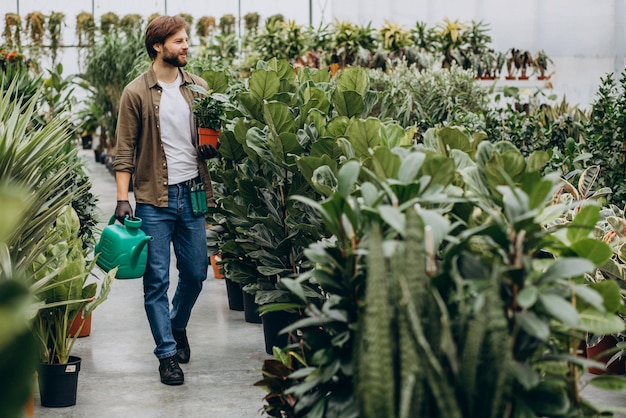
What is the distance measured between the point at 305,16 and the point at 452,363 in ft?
57.3

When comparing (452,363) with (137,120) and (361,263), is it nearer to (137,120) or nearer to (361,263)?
(361,263)

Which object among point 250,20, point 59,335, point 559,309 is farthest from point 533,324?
point 250,20

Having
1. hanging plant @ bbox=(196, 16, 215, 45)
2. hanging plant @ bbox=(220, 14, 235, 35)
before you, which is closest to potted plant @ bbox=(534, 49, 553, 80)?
hanging plant @ bbox=(220, 14, 235, 35)

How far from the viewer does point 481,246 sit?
2047mm

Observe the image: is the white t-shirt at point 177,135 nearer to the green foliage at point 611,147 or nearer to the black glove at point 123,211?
the black glove at point 123,211

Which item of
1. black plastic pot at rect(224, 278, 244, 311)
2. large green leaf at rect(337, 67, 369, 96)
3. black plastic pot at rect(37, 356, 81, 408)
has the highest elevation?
large green leaf at rect(337, 67, 369, 96)

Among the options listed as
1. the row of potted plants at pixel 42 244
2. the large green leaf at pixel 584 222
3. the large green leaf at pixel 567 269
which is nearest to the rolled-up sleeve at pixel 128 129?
the row of potted plants at pixel 42 244

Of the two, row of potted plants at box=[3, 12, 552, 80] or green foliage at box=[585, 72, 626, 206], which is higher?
row of potted plants at box=[3, 12, 552, 80]

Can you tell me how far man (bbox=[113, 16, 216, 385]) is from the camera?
4.00 m

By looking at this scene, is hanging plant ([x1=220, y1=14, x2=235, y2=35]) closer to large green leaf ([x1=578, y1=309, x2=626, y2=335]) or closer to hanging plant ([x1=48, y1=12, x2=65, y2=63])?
hanging plant ([x1=48, y1=12, x2=65, y2=63])

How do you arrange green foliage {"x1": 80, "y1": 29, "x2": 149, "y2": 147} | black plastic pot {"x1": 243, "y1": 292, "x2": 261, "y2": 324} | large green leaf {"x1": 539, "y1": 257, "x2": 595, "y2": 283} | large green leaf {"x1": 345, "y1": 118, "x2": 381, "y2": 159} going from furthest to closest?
1. green foliage {"x1": 80, "y1": 29, "x2": 149, "y2": 147}
2. black plastic pot {"x1": 243, "y1": 292, "x2": 261, "y2": 324}
3. large green leaf {"x1": 345, "y1": 118, "x2": 381, "y2": 159}
4. large green leaf {"x1": 539, "y1": 257, "x2": 595, "y2": 283}

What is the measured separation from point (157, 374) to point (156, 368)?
10 centimetres

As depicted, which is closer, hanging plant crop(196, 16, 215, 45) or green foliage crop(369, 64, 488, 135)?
green foliage crop(369, 64, 488, 135)

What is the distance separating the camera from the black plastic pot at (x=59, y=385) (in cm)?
360
